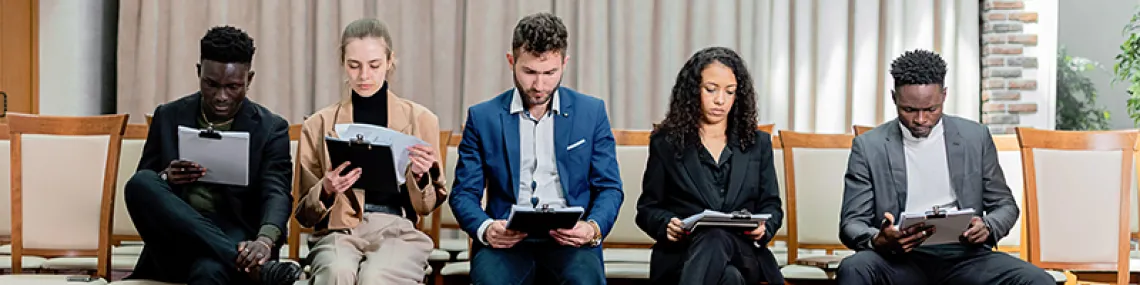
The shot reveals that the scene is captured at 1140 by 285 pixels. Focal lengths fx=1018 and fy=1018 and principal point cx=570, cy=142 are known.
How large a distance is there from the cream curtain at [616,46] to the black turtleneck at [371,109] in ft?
8.88

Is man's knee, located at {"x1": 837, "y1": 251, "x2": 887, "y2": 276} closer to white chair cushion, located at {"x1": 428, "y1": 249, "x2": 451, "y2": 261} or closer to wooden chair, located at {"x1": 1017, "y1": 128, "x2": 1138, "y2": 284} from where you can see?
wooden chair, located at {"x1": 1017, "y1": 128, "x2": 1138, "y2": 284}

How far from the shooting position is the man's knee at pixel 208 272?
105 inches

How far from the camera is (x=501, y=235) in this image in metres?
2.83

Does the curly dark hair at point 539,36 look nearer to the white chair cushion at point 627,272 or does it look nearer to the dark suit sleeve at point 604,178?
the dark suit sleeve at point 604,178

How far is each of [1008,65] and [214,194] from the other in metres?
4.47

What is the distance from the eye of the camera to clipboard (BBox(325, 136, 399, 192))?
2.73 m

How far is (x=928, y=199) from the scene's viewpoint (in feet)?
10.7

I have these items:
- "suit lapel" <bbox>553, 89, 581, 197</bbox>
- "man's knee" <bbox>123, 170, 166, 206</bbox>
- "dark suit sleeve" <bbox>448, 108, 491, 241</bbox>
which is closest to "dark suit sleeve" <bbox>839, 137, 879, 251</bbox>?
"suit lapel" <bbox>553, 89, 581, 197</bbox>

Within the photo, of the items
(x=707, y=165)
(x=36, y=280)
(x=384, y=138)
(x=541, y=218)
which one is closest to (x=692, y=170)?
(x=707, y=165)

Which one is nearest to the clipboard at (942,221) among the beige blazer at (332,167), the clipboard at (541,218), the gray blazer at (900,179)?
the gray blazer at (900,179)

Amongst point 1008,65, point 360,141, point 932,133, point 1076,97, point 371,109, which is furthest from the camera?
point 1076,97

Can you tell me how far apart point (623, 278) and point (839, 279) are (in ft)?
2.31

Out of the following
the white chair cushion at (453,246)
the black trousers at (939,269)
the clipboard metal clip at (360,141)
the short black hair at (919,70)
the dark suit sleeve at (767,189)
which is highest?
the short black hair at (919,70)

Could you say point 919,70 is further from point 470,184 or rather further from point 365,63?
point 365,63
